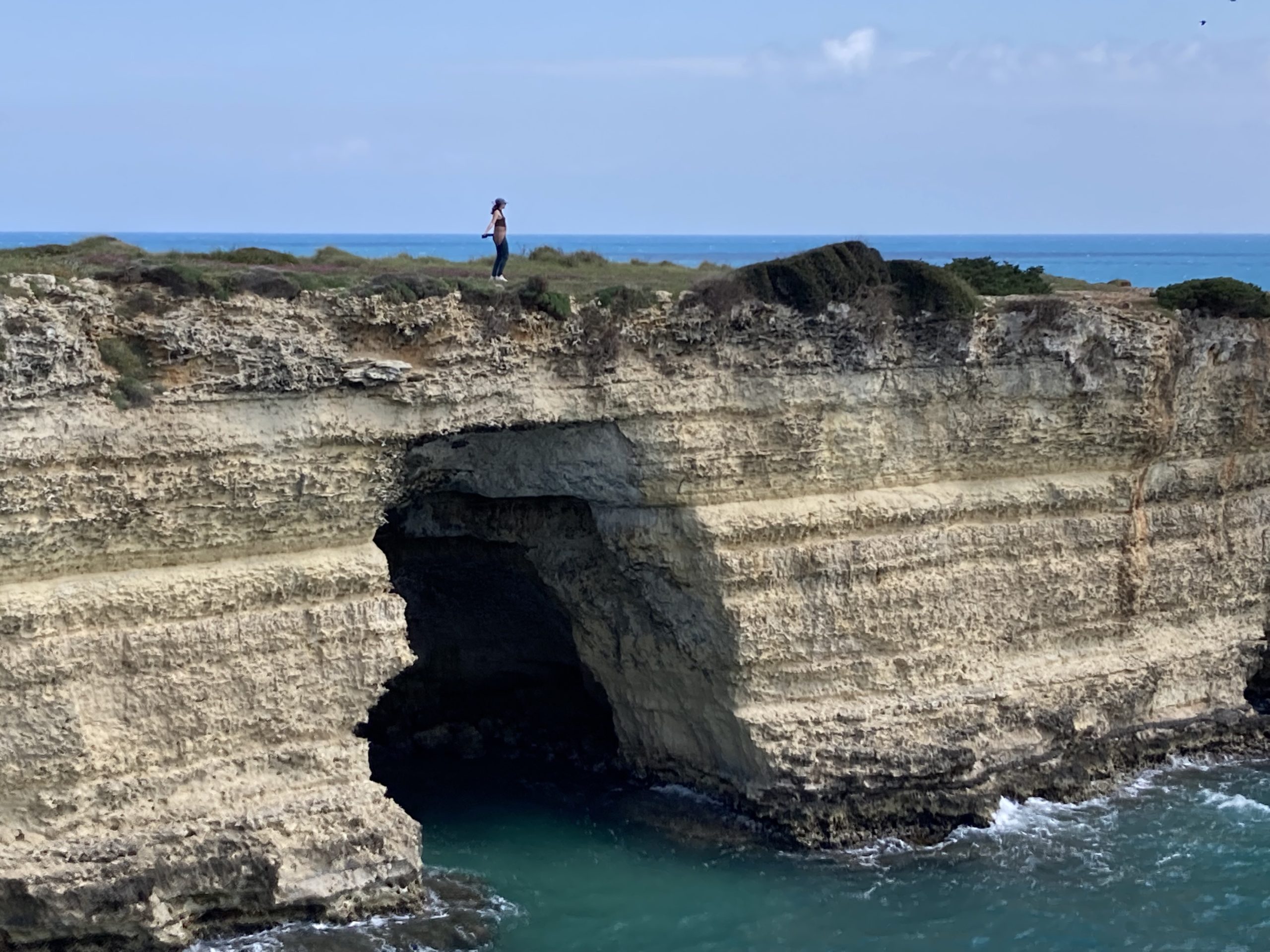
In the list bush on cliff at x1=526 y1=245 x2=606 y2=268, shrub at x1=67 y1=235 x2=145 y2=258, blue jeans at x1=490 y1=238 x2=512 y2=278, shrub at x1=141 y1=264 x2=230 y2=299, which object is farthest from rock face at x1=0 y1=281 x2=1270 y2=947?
bush on cliff at x1=526 y1=245 x2=606 y2=268

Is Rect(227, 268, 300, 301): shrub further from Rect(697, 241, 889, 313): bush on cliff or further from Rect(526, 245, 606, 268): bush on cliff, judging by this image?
Rect(526, 245, 606, 268): bush on cliff

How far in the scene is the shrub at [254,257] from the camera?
22109 mm

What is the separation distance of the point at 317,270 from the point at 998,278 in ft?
40.1

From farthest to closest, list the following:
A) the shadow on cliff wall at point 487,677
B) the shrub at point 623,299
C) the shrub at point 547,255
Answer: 1. the shrub at point 547,255
2. the shadow on cliff wall at point 487,677
3. the shrub at point 623,299

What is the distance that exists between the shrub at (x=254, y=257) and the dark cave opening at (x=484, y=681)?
15.4 feet

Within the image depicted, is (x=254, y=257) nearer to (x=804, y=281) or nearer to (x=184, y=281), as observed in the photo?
(x=184, y=281)

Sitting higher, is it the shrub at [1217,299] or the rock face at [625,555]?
the shrub at [1217,299]

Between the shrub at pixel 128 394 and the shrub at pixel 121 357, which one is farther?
the shrub at pixel 121 357

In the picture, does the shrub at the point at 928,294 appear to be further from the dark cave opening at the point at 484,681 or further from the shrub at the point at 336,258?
the shrub at the point at 336,258

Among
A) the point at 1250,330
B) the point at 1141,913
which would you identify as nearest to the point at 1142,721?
the point at 1141,913

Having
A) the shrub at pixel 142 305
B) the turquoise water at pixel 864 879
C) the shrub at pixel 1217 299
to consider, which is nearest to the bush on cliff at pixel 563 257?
the turquoise water at pixel 864 879

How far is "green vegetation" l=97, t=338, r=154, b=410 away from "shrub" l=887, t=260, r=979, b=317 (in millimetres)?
10089

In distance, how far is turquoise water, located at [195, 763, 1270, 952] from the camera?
18.1 metres

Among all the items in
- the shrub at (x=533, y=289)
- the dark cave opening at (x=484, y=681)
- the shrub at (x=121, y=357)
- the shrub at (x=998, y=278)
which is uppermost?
the shrub at (x=998, y=278)
